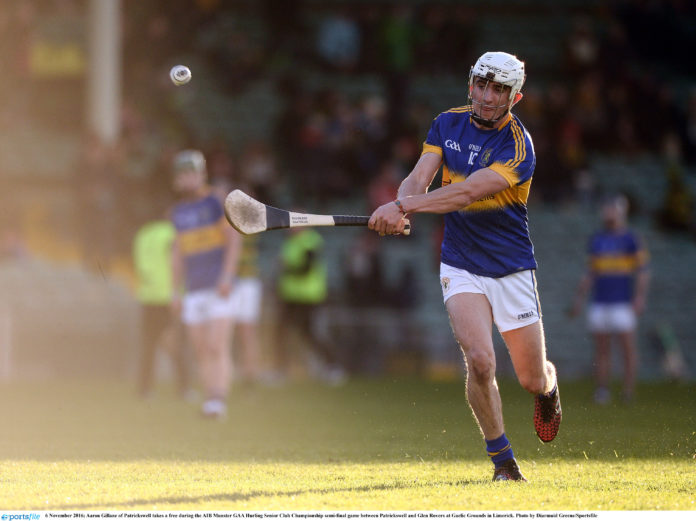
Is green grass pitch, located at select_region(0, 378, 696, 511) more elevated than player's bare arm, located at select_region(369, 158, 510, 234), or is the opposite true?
player's bare arm, located at select_region(369, 158, 510, 234)

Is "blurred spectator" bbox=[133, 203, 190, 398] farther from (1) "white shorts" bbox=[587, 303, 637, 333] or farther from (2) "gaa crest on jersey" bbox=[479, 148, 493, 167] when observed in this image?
(2) "gaa crest on jersey" bbox=[479, 148, 493, 167]

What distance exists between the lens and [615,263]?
14.2 meters

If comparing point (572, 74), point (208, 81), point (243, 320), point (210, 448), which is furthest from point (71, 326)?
point (572, 74)

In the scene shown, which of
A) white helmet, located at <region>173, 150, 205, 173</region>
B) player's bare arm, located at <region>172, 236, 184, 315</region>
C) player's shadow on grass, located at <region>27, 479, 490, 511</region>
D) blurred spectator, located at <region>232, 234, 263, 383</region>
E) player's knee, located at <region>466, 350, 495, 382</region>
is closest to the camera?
player's shadow on grass, located at <region>27, 479, 490, 511</region>

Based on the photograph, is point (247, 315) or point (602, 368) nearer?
point (602, 368)

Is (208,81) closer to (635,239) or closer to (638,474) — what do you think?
(635,239)

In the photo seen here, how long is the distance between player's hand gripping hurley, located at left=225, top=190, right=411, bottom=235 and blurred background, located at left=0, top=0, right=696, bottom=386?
33.3 ft

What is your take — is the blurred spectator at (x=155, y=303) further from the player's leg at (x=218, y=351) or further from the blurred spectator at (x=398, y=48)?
the blurred spectator at (x=398, y=48)

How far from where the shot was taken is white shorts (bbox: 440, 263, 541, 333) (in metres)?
7.39

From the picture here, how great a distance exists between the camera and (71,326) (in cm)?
1739

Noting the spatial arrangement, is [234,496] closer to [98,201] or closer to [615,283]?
[615,283]

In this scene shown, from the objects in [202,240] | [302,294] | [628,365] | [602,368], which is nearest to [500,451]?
[202,240]

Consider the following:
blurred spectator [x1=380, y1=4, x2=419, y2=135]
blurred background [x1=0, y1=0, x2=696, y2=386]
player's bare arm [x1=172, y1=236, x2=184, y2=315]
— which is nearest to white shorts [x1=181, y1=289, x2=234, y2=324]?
player's bare arm [x1=172, y1=236, x2=184, y2=315]

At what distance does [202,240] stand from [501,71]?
501 centimetres
